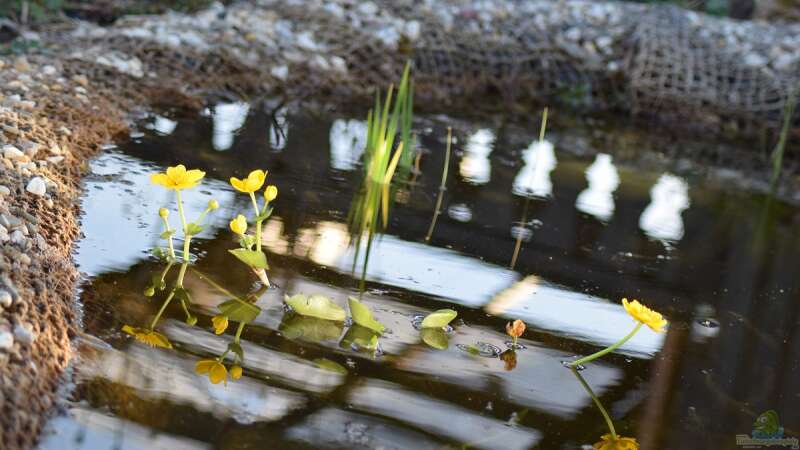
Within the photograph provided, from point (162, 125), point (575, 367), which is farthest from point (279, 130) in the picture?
point (575, 367)

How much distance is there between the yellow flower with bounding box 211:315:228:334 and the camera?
1438 millimetres

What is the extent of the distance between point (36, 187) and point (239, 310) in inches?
19.4

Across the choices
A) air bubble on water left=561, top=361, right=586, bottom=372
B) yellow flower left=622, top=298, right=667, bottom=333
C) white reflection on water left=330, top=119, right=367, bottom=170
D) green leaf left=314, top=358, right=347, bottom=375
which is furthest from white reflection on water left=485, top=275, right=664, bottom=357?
white reflection on water left=330, top=119, right=367, bottom=170

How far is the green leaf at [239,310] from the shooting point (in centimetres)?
150

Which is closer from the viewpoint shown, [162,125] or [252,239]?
[252,239]

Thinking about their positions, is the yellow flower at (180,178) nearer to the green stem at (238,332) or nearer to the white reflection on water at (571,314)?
the green stem at (238,332)

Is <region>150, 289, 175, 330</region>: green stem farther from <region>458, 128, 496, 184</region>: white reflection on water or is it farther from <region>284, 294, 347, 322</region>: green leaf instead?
<region>458, 128, 496, 184</region>: white reflection on water

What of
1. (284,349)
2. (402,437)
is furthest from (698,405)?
(284,349)

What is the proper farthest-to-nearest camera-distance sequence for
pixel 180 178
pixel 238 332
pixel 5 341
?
pixel 180 178 < pixel 238 332 < pixel 5 341

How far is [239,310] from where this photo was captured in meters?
1.53

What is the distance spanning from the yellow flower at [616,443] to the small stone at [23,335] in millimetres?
752

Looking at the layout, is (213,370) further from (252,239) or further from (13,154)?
(13,154)

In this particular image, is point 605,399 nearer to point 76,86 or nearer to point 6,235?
point 6,235

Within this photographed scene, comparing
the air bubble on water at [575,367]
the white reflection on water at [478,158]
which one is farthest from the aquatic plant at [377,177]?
the air bubble on water at [575,367]
